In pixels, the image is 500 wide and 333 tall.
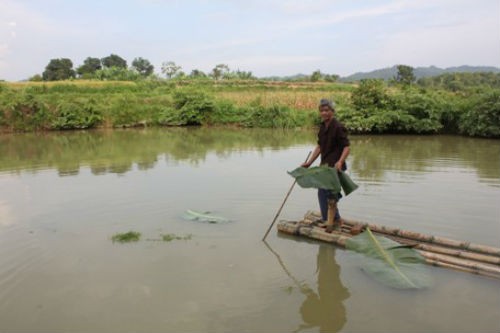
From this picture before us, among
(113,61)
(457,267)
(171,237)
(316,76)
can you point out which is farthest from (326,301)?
(113,61)

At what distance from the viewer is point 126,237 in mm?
5633

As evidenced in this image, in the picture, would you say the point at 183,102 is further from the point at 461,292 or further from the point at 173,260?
the point at 461,292

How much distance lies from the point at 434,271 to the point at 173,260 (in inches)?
112

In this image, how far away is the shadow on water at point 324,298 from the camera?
362 centimetres

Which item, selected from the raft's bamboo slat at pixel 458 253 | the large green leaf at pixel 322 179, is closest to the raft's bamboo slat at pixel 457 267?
the raft's bamboo slat at pixel 458 253

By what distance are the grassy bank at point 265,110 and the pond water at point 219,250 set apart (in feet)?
18.0

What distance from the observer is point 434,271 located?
4387 millimetres

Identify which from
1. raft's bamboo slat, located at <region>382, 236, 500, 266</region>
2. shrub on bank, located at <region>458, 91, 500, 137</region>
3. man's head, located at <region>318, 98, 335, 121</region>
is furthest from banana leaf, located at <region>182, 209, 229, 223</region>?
shrub on bank, located at <region>458, 91, 500, 137</region>

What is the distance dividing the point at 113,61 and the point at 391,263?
239 feet

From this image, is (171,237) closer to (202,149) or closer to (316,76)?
(202,149)

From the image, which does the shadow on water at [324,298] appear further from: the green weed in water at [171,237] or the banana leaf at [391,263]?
the green weed in water at [171,237]

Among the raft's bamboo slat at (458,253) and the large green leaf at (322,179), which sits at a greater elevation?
the large green leaf at (322,179)

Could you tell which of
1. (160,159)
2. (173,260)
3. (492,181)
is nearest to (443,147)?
(492,181)

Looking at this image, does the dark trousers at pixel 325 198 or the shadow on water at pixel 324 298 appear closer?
the shadow on water at pixel 324 298
